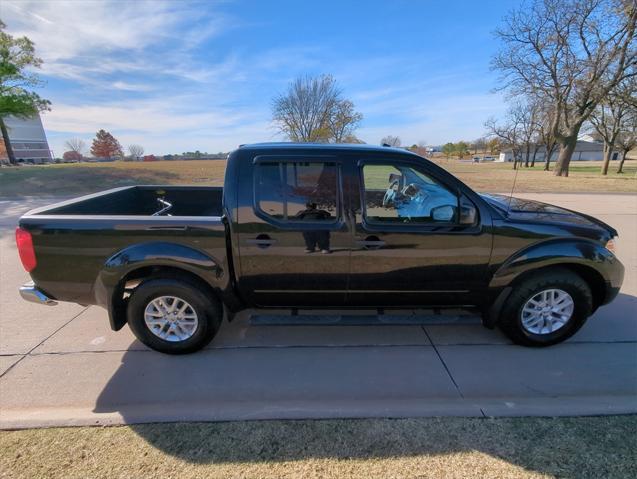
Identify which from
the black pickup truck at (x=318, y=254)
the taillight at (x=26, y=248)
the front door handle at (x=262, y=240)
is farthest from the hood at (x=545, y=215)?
the taillight at (x=26, y=248)

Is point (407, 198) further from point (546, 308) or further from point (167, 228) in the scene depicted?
point (167, 228)

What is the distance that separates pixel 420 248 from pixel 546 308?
1.36m

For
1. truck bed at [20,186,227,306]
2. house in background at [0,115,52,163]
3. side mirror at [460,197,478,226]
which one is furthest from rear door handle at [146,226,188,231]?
house in background at [0,115,52,163]

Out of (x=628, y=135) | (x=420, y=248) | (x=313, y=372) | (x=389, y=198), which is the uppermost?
(x=628, y=135)

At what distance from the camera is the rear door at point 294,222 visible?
2717 millimetres

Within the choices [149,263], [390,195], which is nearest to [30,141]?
[149,263]

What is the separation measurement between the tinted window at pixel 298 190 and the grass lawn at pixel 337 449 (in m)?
1.58

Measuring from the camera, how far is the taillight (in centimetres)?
262

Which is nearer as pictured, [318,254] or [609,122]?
[318,254]

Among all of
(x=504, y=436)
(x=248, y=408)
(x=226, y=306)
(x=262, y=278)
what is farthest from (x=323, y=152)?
(x=504, y=436)

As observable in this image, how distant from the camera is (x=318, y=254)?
9.05 ft

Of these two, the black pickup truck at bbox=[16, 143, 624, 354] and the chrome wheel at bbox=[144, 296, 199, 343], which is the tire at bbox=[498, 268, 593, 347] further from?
the chrome wheel at bbox=[144, 296, 199, 343]

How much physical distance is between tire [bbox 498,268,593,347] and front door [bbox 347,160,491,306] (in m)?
0.38

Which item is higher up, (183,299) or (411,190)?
(411,190)
